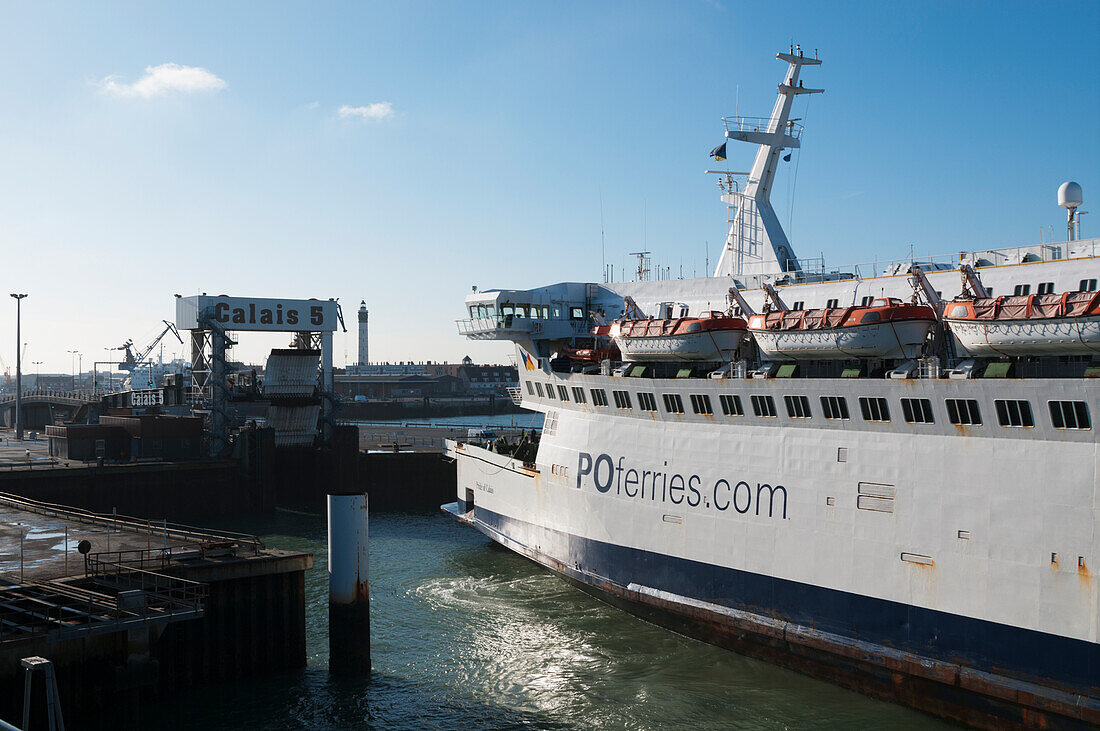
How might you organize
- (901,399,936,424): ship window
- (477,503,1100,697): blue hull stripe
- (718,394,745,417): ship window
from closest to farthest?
(477,503,1100,697): blue hull stripe
(901,399,936,424): ship window
(718,394,745,417): ship window

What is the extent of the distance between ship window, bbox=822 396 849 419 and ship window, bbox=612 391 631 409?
7.21 metres

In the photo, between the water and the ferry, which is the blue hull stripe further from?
the water

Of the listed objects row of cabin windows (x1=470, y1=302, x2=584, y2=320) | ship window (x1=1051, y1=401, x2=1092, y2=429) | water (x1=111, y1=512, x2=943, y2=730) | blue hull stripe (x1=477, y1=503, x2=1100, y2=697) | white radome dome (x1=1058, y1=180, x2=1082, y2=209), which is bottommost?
water (x1=111, y1=512, x2=943, y2=730)

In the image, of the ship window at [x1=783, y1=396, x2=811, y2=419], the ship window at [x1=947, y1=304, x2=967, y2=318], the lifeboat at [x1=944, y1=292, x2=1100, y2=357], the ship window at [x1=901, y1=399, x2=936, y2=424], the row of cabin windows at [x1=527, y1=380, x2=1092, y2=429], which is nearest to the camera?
the row of cabin windows at [x1=527, y1=380, x2=1092, y2=429]

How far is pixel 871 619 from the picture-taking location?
20.6 m

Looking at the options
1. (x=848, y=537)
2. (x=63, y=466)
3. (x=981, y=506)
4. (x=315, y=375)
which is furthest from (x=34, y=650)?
(x=315, y=375)

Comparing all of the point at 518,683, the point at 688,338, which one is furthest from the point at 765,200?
the point at 518,683

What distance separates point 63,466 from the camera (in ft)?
147

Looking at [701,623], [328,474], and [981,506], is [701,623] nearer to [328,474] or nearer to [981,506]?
[981,506]

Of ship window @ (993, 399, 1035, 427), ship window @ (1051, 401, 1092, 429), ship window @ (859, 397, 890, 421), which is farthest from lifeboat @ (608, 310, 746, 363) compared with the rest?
ship window @ (1051, 401, 1092, 429)

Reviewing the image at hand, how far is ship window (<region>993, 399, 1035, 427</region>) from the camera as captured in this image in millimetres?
18625

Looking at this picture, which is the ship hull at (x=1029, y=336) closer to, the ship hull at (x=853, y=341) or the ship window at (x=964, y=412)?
the ship hull at (x=853, y=341)

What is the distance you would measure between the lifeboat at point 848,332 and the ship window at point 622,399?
5.34 meters

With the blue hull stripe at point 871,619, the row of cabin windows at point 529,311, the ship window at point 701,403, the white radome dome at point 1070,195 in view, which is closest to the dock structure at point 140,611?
the blue hull stripe at point 871,619
